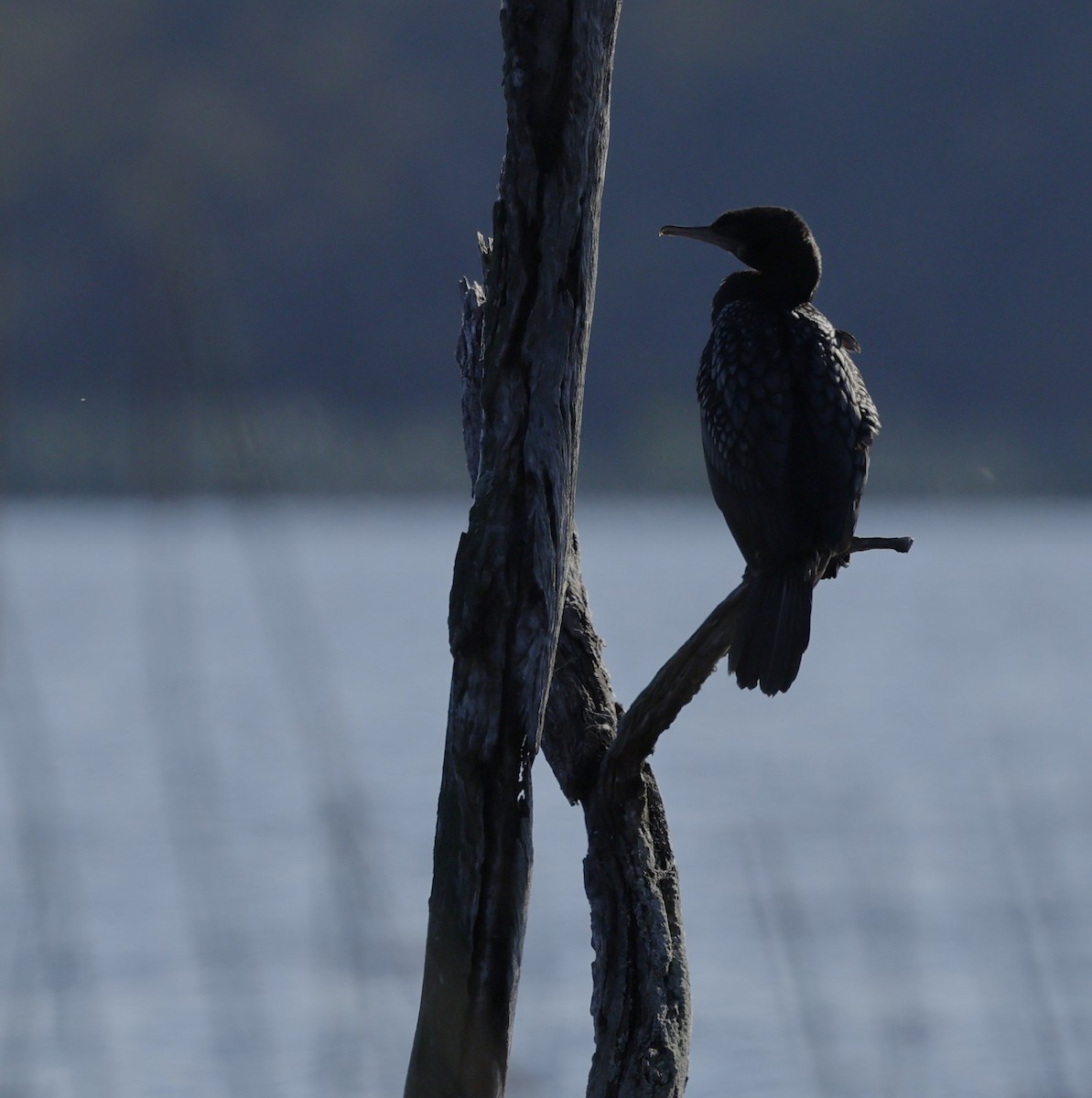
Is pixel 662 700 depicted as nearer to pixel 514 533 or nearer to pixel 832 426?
pixel 514 533

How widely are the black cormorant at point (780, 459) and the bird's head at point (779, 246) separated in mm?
98

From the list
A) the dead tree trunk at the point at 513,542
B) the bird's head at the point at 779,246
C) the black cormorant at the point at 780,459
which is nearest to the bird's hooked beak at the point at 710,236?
the bird's head at the point at 779,246

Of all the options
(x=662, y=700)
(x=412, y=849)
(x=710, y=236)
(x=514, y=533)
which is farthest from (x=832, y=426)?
(x=412, y=849)

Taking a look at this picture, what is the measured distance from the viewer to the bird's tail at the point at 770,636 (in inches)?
115

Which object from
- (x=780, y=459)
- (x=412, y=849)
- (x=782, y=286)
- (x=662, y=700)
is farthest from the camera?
(x=412, y=849)

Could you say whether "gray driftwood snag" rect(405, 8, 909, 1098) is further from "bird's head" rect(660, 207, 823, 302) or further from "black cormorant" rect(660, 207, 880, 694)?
"bird's head" rect(660, 207, 823, 302)

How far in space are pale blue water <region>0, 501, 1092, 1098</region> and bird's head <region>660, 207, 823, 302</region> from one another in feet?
3.59

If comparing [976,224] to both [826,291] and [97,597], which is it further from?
[97,597]

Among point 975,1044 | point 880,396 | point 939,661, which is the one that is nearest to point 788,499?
point 975,1044

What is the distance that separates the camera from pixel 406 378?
3.26 meters

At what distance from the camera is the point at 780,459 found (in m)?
3.11

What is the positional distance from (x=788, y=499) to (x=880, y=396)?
2800 cm

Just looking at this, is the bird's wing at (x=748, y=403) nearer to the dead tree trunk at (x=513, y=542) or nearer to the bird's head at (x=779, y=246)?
the bird's head at (x=779, y=246)

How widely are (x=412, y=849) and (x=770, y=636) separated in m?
4.23
